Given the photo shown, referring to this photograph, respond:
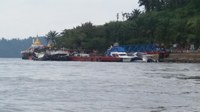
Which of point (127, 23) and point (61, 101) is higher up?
point (127, 23)

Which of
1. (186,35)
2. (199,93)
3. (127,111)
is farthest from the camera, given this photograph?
(186,35)

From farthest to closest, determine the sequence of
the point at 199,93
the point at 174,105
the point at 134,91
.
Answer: the point at 134,91
the point at 199,93
the point at 174,105

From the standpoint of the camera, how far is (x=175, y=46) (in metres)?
172

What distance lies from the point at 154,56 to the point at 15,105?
4705 inches

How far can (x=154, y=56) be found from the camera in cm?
15588

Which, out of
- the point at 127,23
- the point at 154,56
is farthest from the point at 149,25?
the point at 154,56

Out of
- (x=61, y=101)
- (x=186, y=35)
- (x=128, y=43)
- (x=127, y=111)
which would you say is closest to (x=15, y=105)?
(x=61, y=101)

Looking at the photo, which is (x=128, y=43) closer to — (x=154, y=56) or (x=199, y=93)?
(x=154, y=56)

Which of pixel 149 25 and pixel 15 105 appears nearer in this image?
pixel 15 105

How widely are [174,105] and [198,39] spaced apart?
12664 centimetres

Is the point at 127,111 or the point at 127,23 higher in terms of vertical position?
the point at 127,23

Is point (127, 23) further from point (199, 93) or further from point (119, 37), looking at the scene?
point (199, 93)

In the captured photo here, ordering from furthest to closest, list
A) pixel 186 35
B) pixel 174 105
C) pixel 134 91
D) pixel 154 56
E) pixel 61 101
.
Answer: pixel 186 35 → pixel 154 56 → pixel 134 91 → pixel 61 101 → pixel 174 105

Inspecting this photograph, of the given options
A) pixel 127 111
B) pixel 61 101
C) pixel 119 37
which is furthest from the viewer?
pixel 119 37
